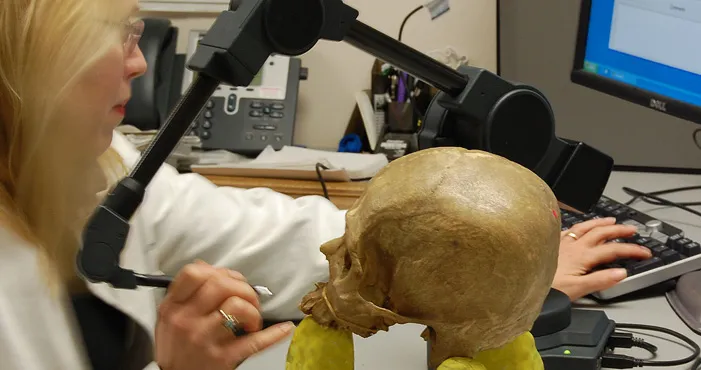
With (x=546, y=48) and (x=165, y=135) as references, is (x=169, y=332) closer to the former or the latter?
(x=165, y=135)

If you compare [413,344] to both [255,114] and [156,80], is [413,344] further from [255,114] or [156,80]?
[156,80]

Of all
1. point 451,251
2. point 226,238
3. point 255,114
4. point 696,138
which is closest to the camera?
point 451,251

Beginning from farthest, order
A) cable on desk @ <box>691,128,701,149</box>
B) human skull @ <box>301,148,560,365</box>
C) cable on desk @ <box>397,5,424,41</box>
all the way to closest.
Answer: cable on desk @ <box>397,5,424,41</box> → cable on desk @ <box>691,128,701,149</box> → human skull @ <box>301,148,560,365</box>

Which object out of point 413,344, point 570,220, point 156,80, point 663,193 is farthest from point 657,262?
point 156,80

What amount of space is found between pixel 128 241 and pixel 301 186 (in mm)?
739

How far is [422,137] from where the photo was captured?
0.59 m

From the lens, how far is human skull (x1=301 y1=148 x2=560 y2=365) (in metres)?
0.41

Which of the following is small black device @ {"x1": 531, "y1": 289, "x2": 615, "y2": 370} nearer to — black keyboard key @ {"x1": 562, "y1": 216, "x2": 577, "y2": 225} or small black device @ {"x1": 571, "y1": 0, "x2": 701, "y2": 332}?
small black device @ {"x1": 571, "y1": 0, "x2": 701, "y2": 332}

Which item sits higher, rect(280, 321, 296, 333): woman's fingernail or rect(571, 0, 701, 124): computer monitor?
rect(571, 0, 701, 124): computer monitor

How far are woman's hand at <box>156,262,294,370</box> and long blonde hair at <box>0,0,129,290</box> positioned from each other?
10 cm

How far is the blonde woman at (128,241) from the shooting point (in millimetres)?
590

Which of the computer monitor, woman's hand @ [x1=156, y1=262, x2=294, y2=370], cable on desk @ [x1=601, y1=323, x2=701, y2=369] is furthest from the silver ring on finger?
the computer monitor

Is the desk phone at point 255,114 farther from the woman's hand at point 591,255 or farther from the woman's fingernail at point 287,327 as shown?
the woman's fingernail at point 287,327

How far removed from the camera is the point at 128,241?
0.42m
